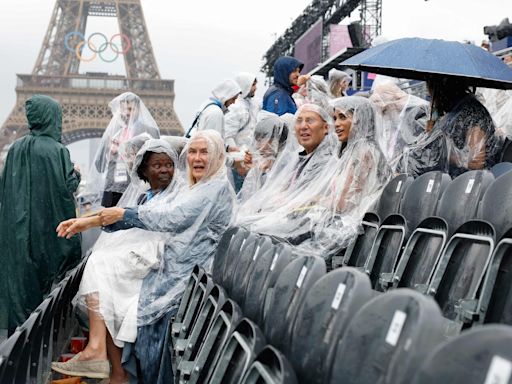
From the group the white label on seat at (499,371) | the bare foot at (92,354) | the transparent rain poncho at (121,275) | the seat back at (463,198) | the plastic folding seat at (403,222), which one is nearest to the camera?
the white label on seat at (499,371)

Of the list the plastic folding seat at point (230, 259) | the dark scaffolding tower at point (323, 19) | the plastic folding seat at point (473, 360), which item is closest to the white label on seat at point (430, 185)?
the plastic folding seat at point (230, 259)

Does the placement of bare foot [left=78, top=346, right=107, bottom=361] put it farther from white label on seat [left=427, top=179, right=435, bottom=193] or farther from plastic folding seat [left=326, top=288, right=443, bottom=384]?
plastic folding seat [left=326, top=288, right=443, bottom=384]

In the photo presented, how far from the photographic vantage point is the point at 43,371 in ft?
11.6

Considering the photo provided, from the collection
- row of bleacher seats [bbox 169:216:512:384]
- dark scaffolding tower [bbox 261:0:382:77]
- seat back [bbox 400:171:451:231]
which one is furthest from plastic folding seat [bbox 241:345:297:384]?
dark scaffolding tower [bbox 261:0:382:77]

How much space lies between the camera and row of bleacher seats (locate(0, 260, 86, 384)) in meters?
2.65

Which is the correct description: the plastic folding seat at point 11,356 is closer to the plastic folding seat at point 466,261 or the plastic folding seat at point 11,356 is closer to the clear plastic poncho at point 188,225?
the clear plastic poncho at point 188,225

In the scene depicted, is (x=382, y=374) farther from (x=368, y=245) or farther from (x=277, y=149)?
(x=277, y=149)

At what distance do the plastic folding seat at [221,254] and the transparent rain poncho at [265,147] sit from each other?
136cm

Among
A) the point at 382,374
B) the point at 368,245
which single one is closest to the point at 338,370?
the point at 382,374

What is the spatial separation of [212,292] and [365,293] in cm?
138

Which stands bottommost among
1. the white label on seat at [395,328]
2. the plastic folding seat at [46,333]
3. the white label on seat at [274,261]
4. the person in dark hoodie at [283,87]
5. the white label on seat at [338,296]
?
the plastic folding seat at [46,333]

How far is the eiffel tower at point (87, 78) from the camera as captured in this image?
38750mm

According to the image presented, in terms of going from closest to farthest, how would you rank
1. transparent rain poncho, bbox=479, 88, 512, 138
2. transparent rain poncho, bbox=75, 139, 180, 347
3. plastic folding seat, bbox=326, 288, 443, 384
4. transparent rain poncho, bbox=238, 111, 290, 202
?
1. plastic folding seat, bbox=326, 288, 443, 384
2. transparent rain poncho, bbox=75, 139, 180, 347
3. transparent rain poncho, bbox=479, 88, 512, 138
4. transparent rain poncho, bbox=238, 111, 290, 202

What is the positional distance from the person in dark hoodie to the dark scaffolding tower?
1153cm
